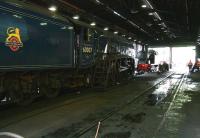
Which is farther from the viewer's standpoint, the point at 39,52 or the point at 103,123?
the point at 39,52

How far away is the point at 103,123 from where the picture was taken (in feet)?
29.2

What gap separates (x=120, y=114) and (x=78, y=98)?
370 cm

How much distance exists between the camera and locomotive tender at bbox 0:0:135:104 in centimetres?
950

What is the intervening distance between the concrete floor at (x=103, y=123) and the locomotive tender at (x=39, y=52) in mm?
743

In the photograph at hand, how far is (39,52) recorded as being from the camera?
1116cm

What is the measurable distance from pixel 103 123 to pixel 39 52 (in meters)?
3.70

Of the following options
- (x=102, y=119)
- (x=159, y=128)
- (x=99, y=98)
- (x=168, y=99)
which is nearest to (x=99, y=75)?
(x=99, y=98)

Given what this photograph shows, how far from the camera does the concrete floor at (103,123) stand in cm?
780

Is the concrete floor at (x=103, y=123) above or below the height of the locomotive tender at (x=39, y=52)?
below

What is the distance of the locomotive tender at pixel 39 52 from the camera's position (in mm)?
9500

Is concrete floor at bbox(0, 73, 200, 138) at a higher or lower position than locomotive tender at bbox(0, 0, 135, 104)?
lower

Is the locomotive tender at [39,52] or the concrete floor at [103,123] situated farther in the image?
the locomotive tender at [39,52]

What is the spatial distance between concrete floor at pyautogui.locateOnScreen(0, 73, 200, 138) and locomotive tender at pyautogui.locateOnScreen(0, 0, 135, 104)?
29.2 inches

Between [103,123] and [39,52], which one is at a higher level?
[39,52]
